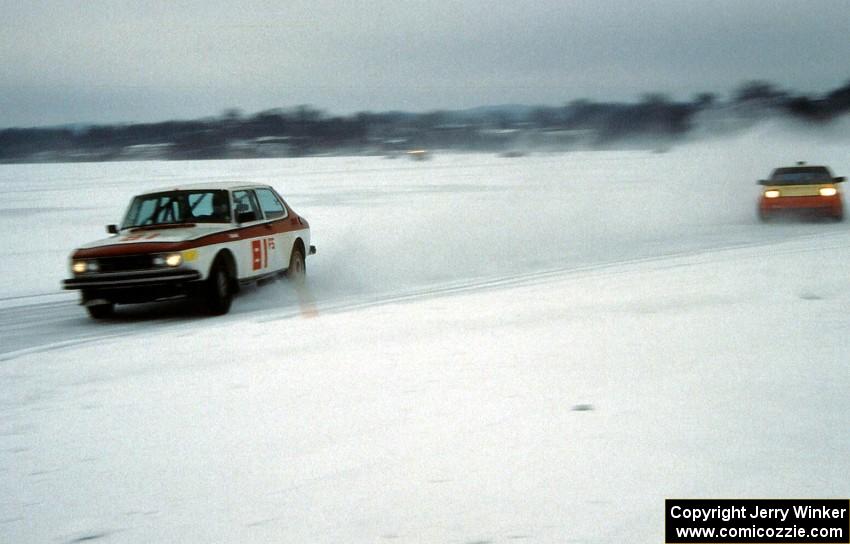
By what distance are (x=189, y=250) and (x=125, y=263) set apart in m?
0.72

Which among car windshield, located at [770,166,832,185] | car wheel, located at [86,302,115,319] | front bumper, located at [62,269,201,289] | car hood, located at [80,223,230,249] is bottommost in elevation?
car wheel, located at [86,302,115,319]

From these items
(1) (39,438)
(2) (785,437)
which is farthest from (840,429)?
(1) (39,438)

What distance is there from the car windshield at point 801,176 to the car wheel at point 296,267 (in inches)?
449

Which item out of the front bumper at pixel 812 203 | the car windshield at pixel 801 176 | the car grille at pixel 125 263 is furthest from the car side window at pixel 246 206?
the car windshield at pixel 801 176

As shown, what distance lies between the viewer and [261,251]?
10.9m

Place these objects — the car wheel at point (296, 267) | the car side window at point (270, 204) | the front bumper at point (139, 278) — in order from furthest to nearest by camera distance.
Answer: the car wheel at point (296, 267), the car side window at point (270, 204), the front bumper at point (139, 278)

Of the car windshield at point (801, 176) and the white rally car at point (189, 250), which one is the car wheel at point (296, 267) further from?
the car windshield at point (801, 176)

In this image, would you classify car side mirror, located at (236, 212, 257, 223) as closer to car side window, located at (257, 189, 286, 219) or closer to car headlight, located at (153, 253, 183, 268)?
car side window, located at (257, 189, 286, 219)

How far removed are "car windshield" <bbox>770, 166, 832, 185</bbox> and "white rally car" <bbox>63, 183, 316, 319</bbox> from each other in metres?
11.8

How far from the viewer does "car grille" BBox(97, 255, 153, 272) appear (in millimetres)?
9430

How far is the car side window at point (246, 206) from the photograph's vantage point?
10688 millimetres

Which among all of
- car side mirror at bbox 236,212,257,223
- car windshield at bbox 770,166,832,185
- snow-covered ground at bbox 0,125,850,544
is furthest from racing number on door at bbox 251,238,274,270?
car windshield at bbox 770,166,832,185

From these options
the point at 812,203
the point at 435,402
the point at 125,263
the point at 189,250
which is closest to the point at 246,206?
the point at 189,250

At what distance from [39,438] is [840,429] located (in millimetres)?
4595
